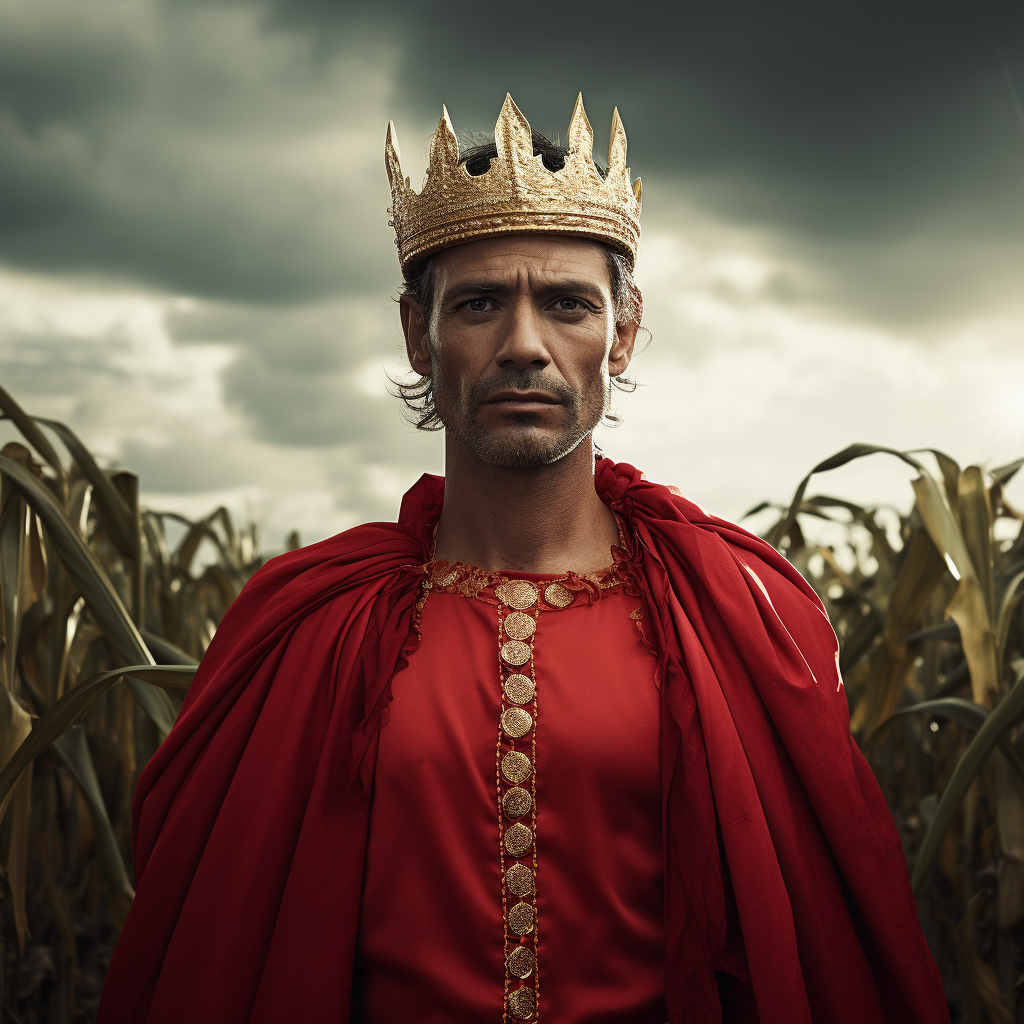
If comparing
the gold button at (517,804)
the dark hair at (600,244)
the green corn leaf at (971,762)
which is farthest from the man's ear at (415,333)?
the green corn leaf at (971,762)

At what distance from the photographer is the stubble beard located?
1751 millimetres

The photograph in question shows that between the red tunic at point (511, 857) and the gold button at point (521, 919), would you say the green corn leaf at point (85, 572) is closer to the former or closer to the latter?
the red tunic at point (511, 857)

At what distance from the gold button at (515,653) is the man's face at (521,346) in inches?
13.2

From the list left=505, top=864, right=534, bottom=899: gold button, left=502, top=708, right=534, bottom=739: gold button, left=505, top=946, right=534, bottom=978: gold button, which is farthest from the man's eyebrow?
left=505, top=946, right=534, bottom=978: gold button

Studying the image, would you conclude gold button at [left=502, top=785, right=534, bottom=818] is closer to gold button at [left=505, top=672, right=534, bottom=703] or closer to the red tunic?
the red tunic

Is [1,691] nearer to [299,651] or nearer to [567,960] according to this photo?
[299,651]

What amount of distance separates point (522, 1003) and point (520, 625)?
632 mm

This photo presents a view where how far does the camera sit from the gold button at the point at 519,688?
1.68 metres

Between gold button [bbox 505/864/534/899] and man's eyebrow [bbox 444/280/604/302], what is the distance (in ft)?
3.41

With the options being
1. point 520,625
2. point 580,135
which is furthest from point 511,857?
point 580,135

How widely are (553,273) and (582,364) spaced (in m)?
0.18

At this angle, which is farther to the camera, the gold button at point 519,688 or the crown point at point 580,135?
the crown point at point 580,135

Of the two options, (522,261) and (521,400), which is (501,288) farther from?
(521,400)

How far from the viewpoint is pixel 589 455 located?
75.9 inches
